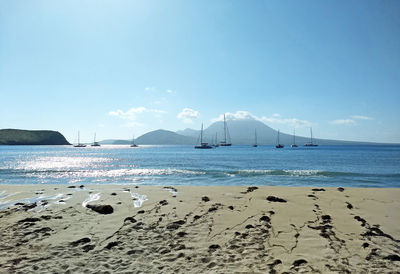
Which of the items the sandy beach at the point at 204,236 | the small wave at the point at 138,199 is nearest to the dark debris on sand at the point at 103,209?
the sandy beach at the point at 204,236

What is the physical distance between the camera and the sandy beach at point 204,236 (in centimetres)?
539

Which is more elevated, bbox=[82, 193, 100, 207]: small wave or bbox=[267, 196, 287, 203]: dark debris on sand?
bbox=[267, 196, 287, 203]: dark debris on sand

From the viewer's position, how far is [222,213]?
933cm

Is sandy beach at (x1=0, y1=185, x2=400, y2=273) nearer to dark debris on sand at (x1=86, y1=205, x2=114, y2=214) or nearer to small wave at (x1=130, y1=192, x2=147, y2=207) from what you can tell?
dark debris on sand at (x1=86, y1=205, x2=114, y2=214)

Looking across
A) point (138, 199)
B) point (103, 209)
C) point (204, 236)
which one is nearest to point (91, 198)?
point (138, 199)

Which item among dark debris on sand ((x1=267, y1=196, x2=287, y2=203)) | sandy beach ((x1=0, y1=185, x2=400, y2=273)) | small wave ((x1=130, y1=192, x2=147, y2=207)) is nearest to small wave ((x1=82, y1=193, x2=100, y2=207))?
sandy beach ((x1=0, y1=185, x2=400, y2=273))

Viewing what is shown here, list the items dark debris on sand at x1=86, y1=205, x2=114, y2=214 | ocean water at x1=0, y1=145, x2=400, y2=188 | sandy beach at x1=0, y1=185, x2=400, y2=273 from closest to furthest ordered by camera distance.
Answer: sandy beach at x1=0, y1=185, x2=400, y2=273 → dark debris on sand at x1=86, y1=205, x2=114, y2=214 → ocean water at x1=0, y1=145, x2=400, y2=188

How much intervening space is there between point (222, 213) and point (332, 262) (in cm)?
458

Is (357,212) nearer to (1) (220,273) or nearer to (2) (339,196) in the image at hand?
(2) (339,196)

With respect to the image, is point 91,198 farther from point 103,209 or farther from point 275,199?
point 275,199

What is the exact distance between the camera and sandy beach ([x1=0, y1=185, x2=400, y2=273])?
5391 millimetres

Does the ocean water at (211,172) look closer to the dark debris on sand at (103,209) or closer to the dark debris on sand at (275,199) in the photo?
the dark debris on sand at (275,199)

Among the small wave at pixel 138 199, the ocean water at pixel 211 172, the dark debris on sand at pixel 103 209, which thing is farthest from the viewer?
the ocean water at pixel 211 172

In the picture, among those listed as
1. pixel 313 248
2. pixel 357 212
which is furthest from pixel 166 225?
pixel 357 212
